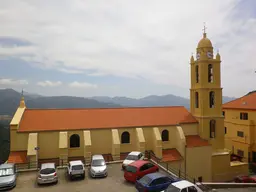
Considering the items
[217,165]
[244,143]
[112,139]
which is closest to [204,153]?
[217,165]

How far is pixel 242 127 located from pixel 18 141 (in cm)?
3860

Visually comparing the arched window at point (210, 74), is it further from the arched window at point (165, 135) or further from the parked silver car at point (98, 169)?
the parked silver car at point (98, 169)

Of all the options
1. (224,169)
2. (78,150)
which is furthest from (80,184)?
(224,169)

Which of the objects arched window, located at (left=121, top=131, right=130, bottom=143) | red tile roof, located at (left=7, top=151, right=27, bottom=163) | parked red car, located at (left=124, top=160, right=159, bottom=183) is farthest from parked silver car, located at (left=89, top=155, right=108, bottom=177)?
red tile roof, located at (left=7, top=151, right=27, bottom=163)

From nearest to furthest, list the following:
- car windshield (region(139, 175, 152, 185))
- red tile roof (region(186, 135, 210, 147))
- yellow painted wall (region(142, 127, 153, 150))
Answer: car windshield (region(139, 175, 152, 185)), yellow painted wall (region(142, 127, 153, 150)), red tile roof (region(186, 135, 210, 147))

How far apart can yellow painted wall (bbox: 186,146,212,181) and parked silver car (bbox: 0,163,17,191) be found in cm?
2093

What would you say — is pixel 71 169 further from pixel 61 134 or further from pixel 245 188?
pixel 245 188

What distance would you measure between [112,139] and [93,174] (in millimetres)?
7839

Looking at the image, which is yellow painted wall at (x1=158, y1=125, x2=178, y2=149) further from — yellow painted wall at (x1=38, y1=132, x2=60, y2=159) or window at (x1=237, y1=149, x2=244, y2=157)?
window at (x1=237, y1=149, x2=244, y2=157)

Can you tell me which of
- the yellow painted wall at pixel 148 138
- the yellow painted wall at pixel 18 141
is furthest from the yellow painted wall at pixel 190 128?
the yellow painted wall at pixel 18 141

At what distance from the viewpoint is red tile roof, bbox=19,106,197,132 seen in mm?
29875

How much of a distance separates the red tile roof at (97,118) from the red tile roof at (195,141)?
2368 mm

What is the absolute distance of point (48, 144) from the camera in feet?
94.7

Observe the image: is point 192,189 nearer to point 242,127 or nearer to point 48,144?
point 48,144
